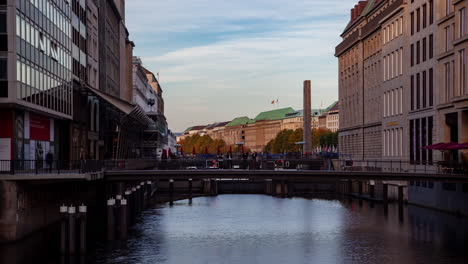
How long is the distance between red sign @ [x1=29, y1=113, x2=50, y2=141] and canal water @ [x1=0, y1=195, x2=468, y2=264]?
10.8m

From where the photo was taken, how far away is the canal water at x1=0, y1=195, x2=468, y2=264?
50.0 metres

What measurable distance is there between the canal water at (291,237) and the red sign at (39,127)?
10765 millimetres

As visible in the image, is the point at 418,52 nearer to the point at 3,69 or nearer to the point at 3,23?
the point at 3,23

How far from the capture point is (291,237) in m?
60.8

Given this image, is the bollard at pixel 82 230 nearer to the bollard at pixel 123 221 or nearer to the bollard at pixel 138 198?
the bollard at pixel 123 221

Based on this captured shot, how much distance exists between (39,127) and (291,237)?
71.4 ft

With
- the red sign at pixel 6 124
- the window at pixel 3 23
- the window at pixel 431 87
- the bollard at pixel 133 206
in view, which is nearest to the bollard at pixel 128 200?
the bollard at pixel 133 206

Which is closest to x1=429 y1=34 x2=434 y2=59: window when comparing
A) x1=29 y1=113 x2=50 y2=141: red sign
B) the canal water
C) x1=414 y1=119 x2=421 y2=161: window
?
x1=414 y1=119 x2=421 y2=161: window

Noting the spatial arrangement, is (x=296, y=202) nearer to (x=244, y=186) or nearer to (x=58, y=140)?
(x=244, y=186)

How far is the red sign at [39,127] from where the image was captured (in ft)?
198

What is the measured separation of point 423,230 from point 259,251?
17107mm

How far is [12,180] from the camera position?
166 feet

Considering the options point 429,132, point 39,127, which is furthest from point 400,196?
point 39,127

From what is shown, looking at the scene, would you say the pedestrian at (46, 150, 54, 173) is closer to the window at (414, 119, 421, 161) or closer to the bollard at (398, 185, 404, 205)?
the bollard at (398, 185, 404, 205)
